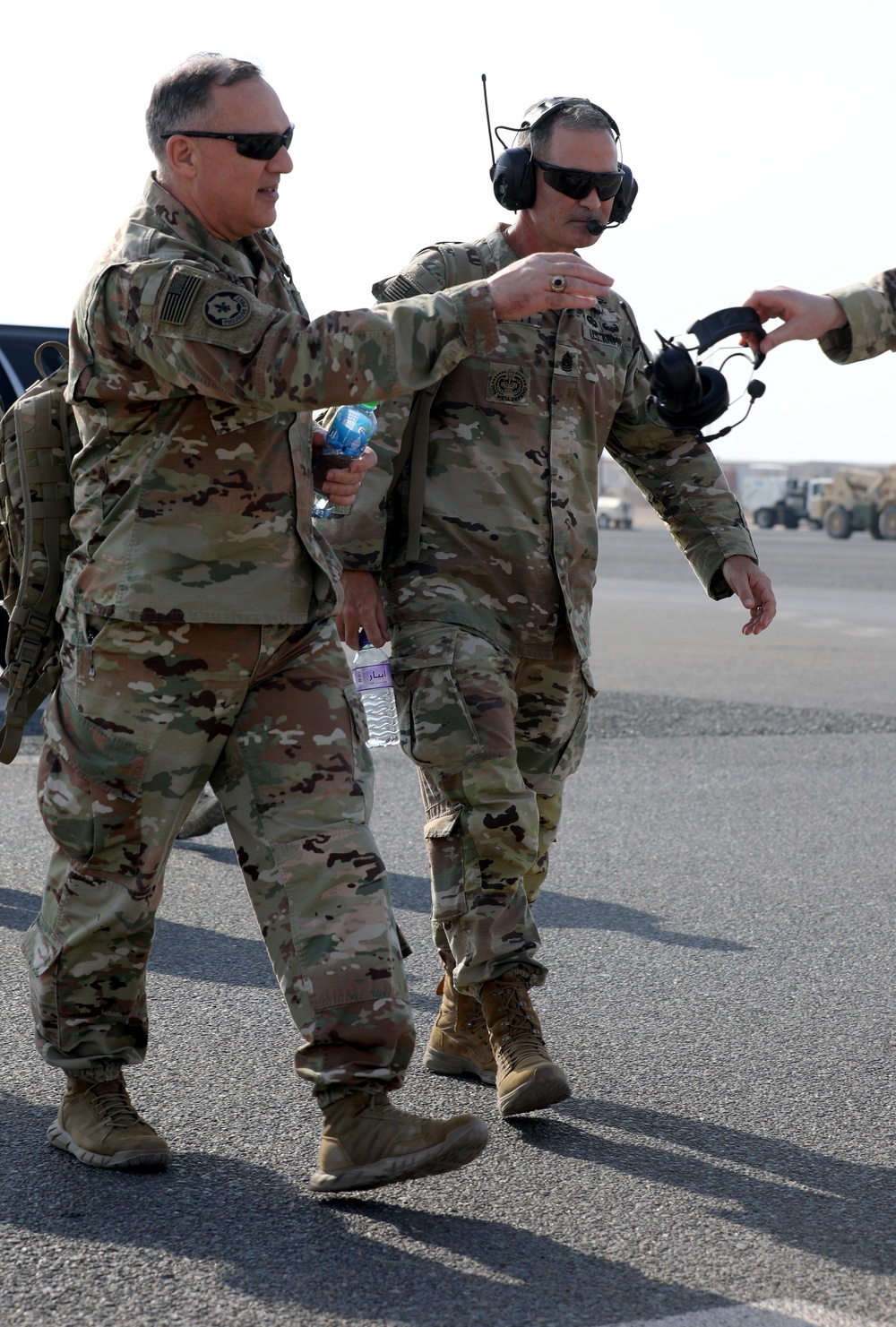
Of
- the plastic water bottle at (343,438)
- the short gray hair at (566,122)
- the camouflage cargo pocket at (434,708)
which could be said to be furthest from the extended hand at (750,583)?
the plastic water bottle at (343,438)

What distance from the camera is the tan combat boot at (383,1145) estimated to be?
3.31m

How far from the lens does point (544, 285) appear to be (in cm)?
324

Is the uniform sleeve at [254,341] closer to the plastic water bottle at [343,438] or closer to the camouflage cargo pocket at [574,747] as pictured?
the plastic water bottle at [343,438]

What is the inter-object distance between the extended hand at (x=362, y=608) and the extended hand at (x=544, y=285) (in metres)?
1.19

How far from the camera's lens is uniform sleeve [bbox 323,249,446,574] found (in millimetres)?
4215

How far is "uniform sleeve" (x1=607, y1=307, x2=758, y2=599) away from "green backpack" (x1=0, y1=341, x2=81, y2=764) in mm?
1611

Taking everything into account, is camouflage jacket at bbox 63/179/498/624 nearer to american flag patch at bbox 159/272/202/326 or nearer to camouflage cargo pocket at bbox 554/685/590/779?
american flag patch at bbox 159/272/202/326

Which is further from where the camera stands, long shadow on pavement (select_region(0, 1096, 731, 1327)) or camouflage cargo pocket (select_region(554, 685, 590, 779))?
camouflage cargo pocket (select_region(554, 685, 590, 779))

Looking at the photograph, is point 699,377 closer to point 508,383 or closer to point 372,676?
point 508,383

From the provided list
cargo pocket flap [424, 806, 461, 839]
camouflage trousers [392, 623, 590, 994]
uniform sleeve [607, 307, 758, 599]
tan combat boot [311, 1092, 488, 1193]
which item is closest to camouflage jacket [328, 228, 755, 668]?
camouflage trousers [392, 623, 590, 994]

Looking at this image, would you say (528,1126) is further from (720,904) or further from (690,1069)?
(720,904)

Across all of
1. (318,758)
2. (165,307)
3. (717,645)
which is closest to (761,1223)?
(318,758)

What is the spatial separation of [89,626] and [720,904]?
3.32 metres

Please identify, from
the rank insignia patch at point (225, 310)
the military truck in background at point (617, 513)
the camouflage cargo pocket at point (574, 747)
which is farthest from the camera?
the military truck in background at point (617, 513)
